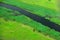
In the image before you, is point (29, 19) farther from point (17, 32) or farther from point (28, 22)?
point (17, 32)

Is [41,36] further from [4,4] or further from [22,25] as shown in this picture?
[4,4]

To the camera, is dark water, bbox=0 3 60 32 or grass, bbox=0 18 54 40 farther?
dark water, bbox=0 3 60 32

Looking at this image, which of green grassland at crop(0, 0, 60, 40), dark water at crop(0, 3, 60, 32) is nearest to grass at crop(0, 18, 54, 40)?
green grassland at crop(0, 0, 60, 40)

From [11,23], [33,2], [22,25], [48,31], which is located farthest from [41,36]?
[33,2]

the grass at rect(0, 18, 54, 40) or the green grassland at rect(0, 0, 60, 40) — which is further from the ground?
the green grassland at rect(0, 0, 60, 40)

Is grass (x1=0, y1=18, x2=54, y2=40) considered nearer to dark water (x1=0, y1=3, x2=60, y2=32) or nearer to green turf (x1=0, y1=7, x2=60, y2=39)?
green turf (x1=0, y1=7, x2=60, y2=39)

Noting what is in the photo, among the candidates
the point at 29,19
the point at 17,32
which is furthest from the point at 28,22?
the point at 17,32

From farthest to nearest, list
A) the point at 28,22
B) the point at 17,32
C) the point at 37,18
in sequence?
the point at 37,18 → the point at 28,22 → the point at 17,32

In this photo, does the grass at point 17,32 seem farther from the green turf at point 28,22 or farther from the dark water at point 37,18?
the dark water at point 37,18
